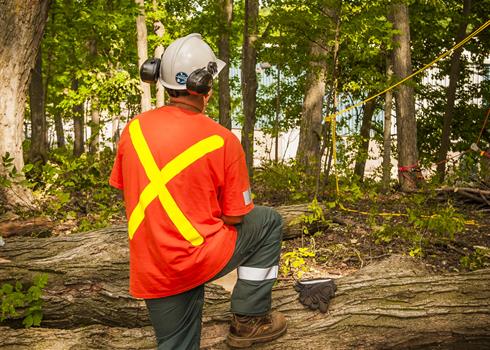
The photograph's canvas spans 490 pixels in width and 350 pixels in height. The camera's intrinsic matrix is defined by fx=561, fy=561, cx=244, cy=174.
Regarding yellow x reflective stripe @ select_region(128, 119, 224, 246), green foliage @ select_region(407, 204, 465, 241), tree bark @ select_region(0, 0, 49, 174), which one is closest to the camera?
yellow x reflective stripe @ select_region(128, 119, 224, 246)

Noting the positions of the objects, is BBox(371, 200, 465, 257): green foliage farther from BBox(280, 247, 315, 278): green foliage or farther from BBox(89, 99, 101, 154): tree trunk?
BBox(89, 99, 101, 154): tree trunk

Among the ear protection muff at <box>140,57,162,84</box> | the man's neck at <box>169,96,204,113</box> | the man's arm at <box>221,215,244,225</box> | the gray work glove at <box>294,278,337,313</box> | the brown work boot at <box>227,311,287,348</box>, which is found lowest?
the brown work boot at <box>227,311,287,348</box>

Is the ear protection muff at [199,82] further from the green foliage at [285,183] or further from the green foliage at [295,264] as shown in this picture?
the green foliage at [285,183]

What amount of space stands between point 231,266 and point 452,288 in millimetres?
1619

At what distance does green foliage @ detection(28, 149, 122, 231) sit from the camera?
26.7ft

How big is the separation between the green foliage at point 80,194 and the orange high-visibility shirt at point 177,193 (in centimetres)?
490

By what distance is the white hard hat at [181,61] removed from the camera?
2.74m

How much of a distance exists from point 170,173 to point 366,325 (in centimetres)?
166

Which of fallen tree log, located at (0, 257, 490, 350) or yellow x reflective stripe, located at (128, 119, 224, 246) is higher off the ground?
yellow x reflective stripe, located at (128, 119, 224, 246)

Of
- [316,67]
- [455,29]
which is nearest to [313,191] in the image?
[316,67]

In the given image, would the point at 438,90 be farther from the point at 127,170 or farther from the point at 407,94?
the point at 127,170

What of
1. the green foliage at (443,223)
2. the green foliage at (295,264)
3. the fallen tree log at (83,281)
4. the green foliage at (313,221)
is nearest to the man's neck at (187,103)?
the fallen tree log at (83,281)

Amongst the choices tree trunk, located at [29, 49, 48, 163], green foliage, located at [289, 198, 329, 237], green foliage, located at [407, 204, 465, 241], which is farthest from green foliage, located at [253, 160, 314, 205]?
tree trunk, located at [29, 49, 48, 163]

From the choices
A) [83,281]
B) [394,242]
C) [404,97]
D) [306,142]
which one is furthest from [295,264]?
[306,142]
